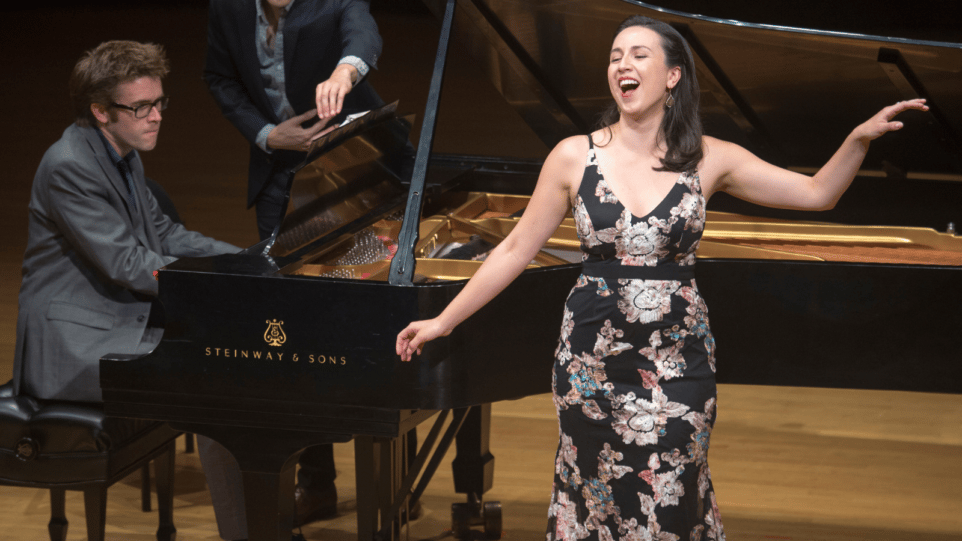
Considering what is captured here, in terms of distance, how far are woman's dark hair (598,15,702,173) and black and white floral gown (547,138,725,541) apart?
0.13ft

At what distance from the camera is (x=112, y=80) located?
9.45ft

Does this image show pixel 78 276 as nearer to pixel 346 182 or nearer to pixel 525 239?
pixel 346 182

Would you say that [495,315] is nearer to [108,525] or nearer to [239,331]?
[239,331]

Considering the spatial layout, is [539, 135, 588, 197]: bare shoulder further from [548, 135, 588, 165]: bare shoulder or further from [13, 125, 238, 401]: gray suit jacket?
[13, 125, 238, 401]: gray suit jacket

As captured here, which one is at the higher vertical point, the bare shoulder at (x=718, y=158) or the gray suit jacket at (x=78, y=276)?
the bare shoulder at (x=718, y=158)

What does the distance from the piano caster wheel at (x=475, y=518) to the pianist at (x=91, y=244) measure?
73cm

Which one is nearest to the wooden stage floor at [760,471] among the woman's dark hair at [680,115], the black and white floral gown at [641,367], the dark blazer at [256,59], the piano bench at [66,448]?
the piano bench at [66,448]

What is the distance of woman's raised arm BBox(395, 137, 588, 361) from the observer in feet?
6.99

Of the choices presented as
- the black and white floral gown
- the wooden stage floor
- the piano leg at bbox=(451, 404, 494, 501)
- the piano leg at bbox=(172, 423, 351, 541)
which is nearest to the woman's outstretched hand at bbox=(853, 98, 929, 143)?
the black and white floral gown

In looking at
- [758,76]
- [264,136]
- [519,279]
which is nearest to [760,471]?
[758,76]

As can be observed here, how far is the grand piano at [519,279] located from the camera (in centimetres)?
234

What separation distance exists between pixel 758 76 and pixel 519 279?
4.29ft

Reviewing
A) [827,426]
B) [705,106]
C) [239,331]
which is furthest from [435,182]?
[827,426]

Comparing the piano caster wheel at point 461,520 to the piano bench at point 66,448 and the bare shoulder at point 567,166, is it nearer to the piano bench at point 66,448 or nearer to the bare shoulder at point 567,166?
the piano bench at point 66,448
